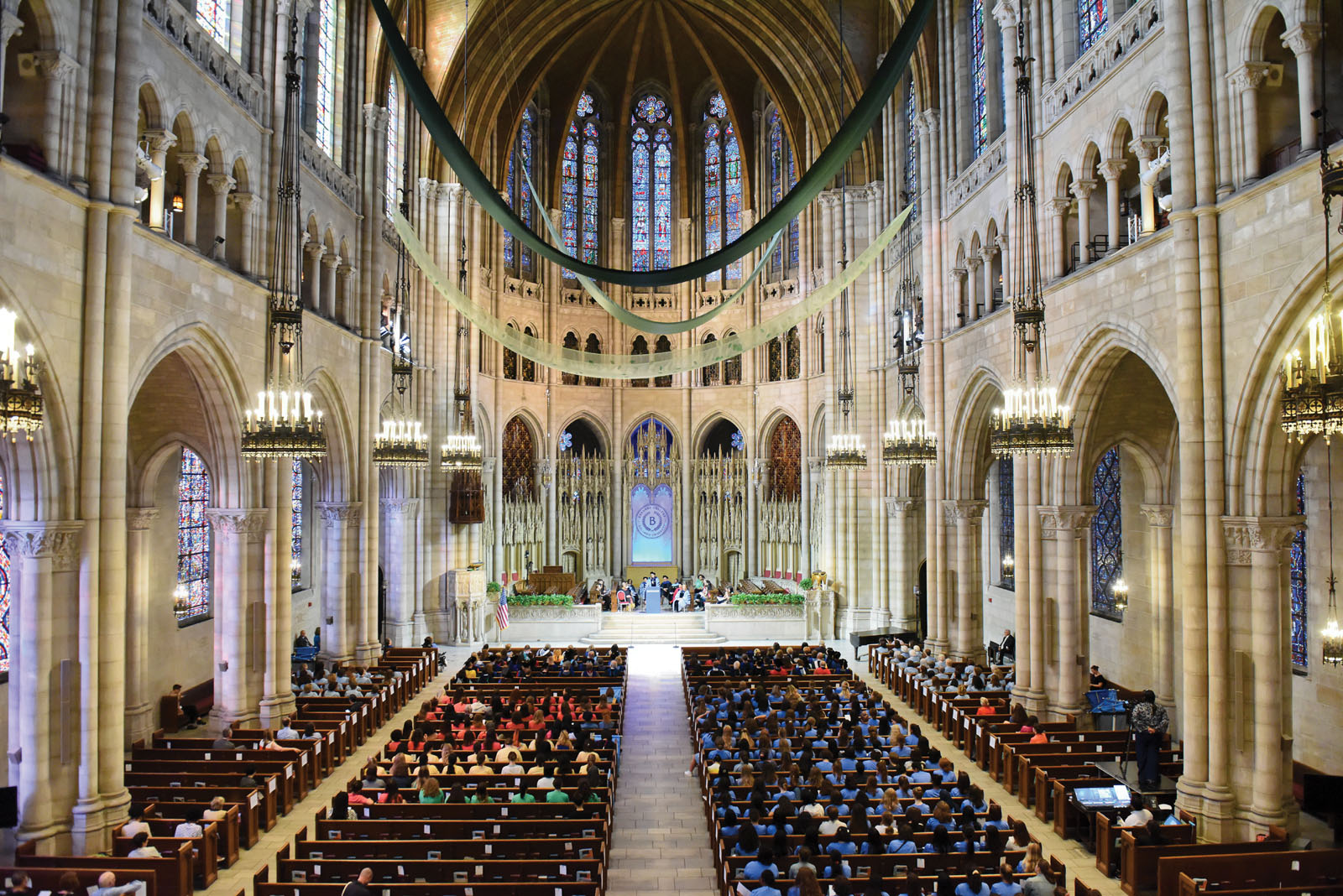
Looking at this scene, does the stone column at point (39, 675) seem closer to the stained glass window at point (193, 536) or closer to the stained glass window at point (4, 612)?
the stained glass window at point (4, 612)

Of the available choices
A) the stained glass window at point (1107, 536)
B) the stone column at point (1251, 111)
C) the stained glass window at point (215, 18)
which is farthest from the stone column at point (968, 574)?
the stained glass window at point (215, 18)

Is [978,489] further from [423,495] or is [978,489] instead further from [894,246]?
[423,495]

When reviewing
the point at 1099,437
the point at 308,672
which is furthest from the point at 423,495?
the point at 1099,437

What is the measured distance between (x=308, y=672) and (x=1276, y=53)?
2220 centimetres

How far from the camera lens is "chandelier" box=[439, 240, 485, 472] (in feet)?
80.5

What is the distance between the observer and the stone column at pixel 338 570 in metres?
23.4

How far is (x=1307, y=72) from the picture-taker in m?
11.2

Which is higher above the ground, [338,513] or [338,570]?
[338,513]

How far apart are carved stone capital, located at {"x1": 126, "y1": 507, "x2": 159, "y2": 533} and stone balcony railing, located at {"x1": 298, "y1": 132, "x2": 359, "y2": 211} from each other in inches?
327

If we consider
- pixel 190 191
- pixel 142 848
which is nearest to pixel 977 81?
pixel 190 191

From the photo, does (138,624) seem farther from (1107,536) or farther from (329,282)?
(1107,536)

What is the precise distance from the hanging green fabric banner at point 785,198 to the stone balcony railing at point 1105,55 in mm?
4894

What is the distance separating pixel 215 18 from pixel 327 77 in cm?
599

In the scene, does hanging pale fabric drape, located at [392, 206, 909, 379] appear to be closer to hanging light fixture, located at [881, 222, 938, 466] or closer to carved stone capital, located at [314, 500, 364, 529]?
hanging light fixture, located at [881, 222, 938, 466]
